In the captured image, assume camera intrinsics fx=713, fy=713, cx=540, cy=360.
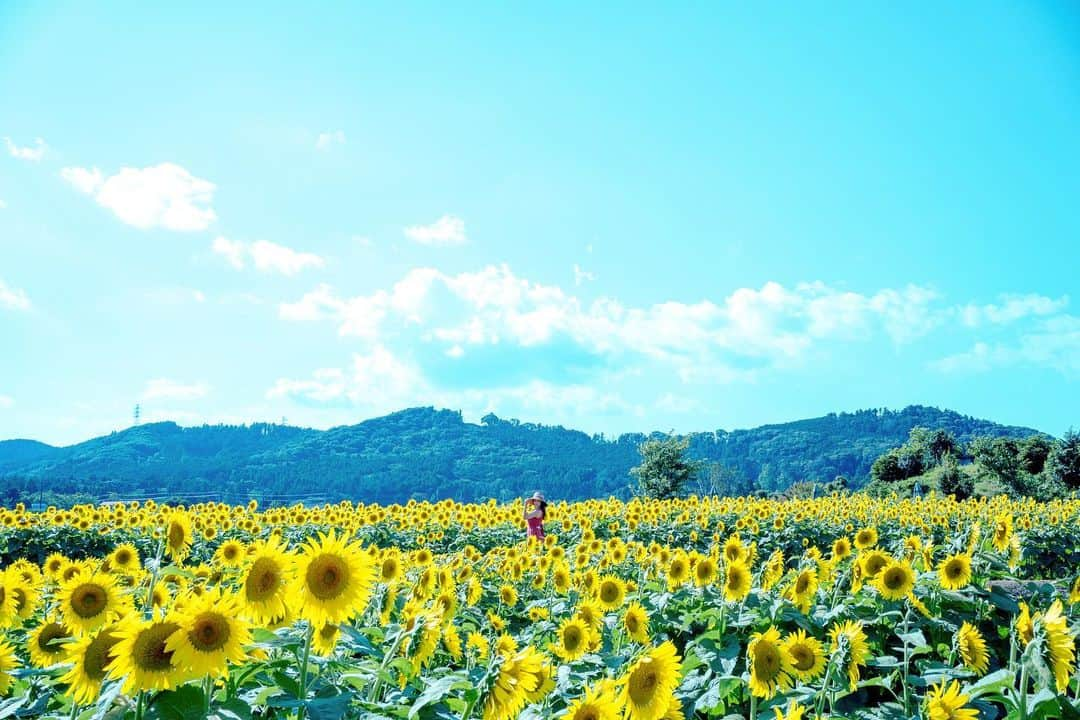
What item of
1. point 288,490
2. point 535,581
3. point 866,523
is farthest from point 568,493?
point 535,581

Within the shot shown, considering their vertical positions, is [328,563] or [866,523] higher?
[328,563]

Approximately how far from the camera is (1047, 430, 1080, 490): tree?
52.7 metres

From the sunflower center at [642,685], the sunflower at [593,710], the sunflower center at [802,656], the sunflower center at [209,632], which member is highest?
the sunflower center at [209,632]

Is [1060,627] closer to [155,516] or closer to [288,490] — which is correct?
[155,516]

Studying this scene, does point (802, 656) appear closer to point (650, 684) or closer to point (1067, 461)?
point (650, 684)

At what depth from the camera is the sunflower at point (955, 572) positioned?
5668 millimetres

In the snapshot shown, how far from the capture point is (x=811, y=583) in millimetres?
5414

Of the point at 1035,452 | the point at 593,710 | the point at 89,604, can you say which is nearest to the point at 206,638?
the point at 593,710

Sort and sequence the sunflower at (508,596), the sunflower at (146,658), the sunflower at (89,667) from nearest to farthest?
1. the sunflower at (146,658)
2. the sunflower at (89,667)
3. the sunflower at (508,596)

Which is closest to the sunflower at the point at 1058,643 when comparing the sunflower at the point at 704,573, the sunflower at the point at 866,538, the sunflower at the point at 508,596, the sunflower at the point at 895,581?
the sunflower at the point at 895,581

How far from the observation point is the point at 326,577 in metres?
2.77

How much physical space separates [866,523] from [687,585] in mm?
14466

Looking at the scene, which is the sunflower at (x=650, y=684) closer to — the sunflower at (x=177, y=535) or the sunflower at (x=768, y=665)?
the sunflower at (x=768, y=665)

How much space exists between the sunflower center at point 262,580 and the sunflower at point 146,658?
500 mm
